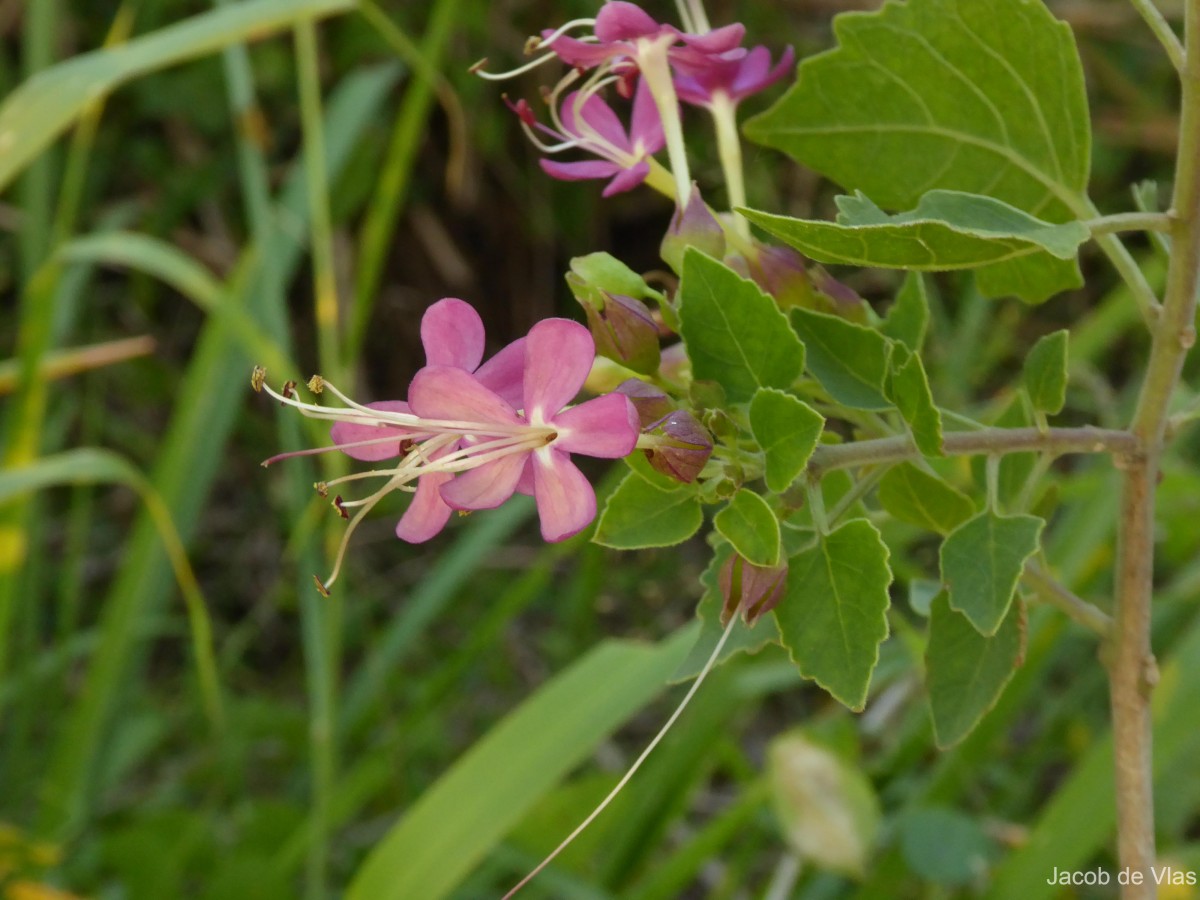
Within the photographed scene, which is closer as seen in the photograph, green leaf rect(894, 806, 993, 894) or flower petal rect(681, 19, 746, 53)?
flower petal rect(681, 19, 746, 53)

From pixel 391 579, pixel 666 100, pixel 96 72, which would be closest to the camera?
pixel 666 100

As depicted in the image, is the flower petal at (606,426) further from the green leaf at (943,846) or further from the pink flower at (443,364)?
the green leaf at (943,846)

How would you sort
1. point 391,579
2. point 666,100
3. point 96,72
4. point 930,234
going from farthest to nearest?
point 391,579
point 96,72
point 666,100
point 930,234

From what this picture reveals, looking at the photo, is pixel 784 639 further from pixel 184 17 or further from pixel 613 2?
pixel 184 17

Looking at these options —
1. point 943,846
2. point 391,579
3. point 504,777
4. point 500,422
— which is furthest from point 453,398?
point 391,579

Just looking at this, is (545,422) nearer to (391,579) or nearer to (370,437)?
(370,437)

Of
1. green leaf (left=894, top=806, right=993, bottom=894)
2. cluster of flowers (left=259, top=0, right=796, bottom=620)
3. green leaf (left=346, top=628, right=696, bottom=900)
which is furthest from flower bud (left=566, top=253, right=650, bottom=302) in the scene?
green leaf (left=894, top=806, right=993, bottom=894)

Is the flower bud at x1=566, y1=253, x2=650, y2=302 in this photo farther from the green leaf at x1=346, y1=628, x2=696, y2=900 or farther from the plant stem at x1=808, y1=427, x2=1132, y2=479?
the green leaf at x1=346, y1=628, x2=696, y2=900
